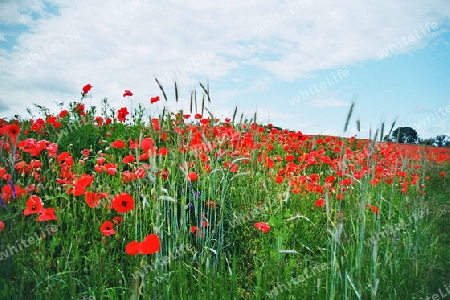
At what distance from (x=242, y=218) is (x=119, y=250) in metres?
1.10

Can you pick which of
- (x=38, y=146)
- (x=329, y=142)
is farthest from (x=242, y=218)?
(x=329, y=142)

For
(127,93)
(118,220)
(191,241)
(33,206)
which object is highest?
(127,93)

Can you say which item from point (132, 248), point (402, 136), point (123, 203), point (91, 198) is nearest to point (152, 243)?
point (132, 248)

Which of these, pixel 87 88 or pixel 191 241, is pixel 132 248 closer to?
pixel 191 241

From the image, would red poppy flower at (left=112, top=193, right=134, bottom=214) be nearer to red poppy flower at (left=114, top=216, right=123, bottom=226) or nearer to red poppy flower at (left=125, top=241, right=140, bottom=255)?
red poppy flower at (left=125, top=241, right=140, bottom=255)

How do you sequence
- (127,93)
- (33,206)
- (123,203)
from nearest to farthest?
(123,203) < (33,206) < (127,93)

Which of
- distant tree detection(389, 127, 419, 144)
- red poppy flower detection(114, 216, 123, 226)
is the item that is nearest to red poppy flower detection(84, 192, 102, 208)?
red poppy flower detection(114, 216, 123, 226)

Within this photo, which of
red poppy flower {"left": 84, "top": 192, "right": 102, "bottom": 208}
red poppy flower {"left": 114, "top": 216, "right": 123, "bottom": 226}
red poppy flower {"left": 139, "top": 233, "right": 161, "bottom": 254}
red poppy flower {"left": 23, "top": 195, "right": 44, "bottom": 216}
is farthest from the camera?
red poppy flower {"left": 114, "top": 216, "right": 123, "bottom": 226}

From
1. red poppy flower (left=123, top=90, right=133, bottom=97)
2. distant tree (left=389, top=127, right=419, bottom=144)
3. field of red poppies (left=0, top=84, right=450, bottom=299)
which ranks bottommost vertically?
field of red poppies (left=0, top=84, right=450, bottom=299)

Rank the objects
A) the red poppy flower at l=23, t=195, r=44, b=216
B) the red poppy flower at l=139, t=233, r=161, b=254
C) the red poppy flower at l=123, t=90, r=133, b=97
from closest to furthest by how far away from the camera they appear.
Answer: the red poppy flower at l=139, t=233, r=161, b=254, the red poppy flower at l=23, t=195, r=44, b=216, the red poppy flower at l=123, t=90, r=133, b=97

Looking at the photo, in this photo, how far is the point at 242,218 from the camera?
→ 10.9 feet

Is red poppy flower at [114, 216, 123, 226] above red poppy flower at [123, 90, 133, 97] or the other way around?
the other way around

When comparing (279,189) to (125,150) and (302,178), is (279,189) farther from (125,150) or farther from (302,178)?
(125,150)

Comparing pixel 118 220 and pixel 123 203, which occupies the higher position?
pixel 123 203
